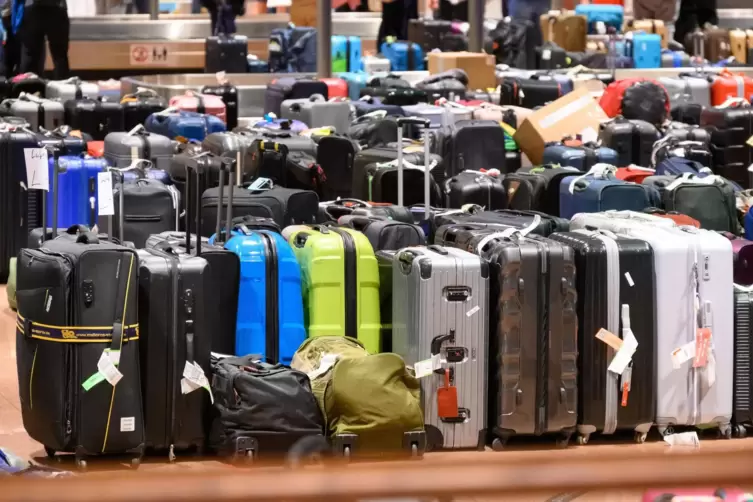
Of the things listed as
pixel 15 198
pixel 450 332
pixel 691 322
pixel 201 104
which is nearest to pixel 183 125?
pixel 201 104

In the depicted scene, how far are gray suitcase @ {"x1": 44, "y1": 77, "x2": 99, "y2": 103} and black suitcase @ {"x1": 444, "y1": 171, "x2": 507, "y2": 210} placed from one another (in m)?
5.12

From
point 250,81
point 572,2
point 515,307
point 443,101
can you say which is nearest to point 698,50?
point 572,2

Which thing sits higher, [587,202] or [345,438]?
[587,202]

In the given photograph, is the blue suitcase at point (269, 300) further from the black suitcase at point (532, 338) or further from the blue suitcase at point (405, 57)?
the blue suitcase at point (405, 57)

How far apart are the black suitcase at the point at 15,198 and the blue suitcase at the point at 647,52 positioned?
11100 mm

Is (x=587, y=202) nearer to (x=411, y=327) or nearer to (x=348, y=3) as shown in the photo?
(x=411, y=327)

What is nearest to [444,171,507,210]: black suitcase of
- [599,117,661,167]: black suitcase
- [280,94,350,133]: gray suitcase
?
[599,117,661,167]: black suitcase

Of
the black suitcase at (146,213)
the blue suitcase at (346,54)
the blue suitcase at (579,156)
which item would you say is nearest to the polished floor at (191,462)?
the black suitcase at (146,213)

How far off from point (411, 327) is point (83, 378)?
1261 mm

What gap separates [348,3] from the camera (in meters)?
22.5

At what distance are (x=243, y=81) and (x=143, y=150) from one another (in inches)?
265

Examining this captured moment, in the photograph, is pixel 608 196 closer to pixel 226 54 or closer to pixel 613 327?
pixel 613 327

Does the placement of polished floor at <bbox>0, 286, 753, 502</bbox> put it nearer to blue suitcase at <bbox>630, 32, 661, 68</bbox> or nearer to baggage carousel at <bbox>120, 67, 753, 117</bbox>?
baggage carousel at <bbox>120, 67, 753, 117</bbox>

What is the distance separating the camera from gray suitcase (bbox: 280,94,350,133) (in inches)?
432
